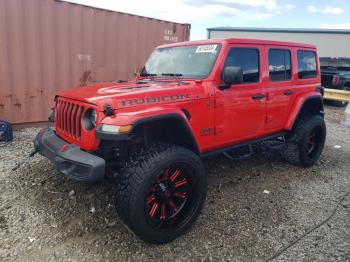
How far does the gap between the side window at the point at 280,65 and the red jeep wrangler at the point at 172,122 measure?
0.01 metres

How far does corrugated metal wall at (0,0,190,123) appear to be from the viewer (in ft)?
18.0

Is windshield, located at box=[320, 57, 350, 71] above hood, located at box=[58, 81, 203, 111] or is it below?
above

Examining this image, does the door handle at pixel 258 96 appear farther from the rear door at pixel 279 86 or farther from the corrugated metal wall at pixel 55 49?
the corrugated metal wall at pixel 55 49

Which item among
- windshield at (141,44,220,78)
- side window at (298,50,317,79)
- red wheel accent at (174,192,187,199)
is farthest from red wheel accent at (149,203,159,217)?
side window at (298,50,317,79)

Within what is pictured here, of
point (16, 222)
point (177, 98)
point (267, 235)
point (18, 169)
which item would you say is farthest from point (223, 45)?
point (18, 169)

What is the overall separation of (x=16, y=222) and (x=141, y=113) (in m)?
1.64

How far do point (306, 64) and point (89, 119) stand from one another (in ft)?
11.3

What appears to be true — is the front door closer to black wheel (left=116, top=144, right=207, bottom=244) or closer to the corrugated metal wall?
black wheel (left=116, top=144, right=207, bottom=244)

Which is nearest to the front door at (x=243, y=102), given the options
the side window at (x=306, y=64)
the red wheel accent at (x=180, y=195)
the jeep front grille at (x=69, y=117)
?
the red wheel accent at (x=180, y=195)

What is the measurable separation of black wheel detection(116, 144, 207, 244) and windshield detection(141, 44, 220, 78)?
3.38 feet

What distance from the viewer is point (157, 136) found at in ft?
9.84

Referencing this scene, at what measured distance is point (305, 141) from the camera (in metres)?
4.42

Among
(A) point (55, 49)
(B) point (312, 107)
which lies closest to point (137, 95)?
(B) point (312, 107)

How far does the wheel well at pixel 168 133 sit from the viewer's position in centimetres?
276
